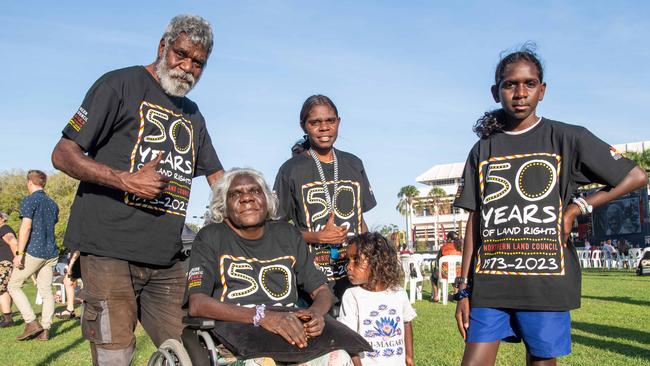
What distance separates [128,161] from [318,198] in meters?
1.46

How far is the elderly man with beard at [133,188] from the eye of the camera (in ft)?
11.2

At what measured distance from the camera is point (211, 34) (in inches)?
151

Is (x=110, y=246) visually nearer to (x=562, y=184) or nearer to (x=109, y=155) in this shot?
(x=109, y=155)

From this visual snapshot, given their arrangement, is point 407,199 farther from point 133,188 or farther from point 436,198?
point 133,188

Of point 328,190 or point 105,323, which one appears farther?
point 328,190

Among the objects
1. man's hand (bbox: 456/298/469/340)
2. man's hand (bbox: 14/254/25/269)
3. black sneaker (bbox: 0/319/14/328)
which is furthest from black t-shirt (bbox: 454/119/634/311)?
black sneaker (bbox: 0/319/14/328)

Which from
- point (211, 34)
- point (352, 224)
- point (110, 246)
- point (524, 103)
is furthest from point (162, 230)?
point (524, 103)

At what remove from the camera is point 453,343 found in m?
8.12

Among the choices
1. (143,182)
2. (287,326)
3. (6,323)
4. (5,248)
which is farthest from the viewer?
(6,323)

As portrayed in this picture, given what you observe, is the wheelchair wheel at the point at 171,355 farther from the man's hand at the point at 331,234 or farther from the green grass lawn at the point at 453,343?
the green grass lawn at the point at 453,343

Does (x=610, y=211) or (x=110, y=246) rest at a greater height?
(x=610, y=211)

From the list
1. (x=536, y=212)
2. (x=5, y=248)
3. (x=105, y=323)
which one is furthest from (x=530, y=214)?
(x=5, y=248)

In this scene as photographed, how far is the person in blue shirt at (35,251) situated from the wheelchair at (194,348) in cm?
712

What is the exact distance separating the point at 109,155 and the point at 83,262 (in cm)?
61
